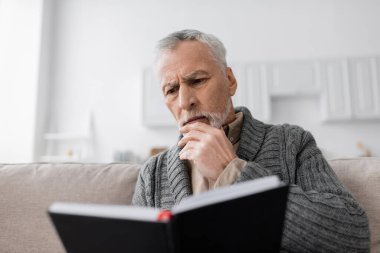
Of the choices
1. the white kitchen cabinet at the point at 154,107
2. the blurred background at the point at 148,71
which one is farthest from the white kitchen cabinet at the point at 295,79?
the white kitchen cabinet at the point at 154,107

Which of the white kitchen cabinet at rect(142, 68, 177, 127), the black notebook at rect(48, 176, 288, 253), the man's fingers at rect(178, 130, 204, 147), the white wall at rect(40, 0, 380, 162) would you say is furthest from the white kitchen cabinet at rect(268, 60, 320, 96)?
the black notebook at rect(48, 176, 288, 253)

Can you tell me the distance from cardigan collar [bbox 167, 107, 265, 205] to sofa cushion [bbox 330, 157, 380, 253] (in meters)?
0.31

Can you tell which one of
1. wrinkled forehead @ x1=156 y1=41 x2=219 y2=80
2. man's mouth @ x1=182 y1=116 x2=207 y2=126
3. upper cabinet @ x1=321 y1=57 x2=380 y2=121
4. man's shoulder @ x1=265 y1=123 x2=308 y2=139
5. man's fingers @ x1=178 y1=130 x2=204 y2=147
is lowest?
man's fingers @ x1=178 y1=130 x2=204 y2=147

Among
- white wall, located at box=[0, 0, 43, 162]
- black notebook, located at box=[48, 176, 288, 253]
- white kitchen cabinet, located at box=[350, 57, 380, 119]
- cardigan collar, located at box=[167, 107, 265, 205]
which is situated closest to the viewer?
black notebook, located at box=[48, 176, 288, 253]

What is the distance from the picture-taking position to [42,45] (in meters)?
3.64

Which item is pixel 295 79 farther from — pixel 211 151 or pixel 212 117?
pixel 211 151

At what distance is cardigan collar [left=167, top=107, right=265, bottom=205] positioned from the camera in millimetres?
996

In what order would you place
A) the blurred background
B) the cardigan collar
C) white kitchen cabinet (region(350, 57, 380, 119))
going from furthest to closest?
the blurred background, white kitchen cabinet (region(350, 57, 380, 119)), the cardigan collar

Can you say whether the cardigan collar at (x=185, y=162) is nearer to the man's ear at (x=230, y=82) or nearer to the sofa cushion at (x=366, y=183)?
the man's ear at (x=230, y=82)

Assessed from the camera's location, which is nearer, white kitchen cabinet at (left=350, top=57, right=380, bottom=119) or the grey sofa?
the grey sofa

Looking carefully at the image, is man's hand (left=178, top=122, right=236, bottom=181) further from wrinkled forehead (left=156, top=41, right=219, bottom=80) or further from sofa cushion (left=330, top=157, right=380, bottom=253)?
sofa cushion (left=330, top=157, right=380, bottom=253)

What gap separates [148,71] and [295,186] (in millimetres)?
2806

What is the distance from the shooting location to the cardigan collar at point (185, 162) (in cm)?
100

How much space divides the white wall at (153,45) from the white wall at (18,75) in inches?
10.3
